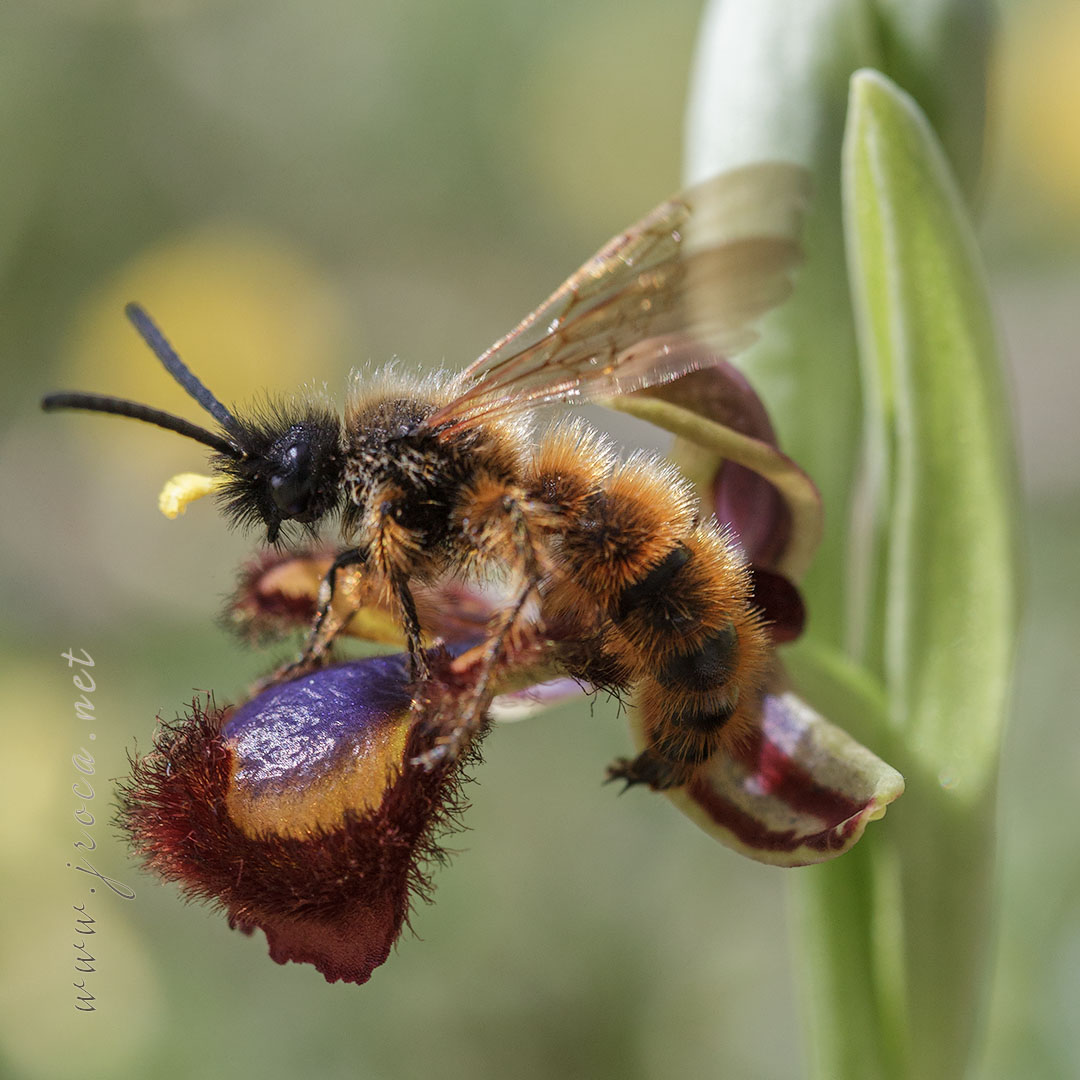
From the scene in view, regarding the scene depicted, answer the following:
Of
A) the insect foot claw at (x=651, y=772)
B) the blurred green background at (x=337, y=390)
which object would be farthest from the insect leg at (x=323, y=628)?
the blurred green background at (x=337, y=390)

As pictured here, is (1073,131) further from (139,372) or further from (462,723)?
(462,723)

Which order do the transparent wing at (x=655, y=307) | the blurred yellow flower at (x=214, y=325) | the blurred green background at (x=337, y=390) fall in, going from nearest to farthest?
the transparent wing at (x=655, y=307) < the blurred green background at (x=337, y=390) < the blurred yellow flower at (x=214, y=325)

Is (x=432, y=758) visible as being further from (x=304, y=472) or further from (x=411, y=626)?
(x=304, y=472)

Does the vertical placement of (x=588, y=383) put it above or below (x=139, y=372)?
above

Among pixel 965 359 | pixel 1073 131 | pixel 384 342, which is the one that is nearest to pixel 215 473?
pixel 965 359

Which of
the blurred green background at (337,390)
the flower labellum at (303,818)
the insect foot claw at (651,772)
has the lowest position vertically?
the blurred green background at (337,390)

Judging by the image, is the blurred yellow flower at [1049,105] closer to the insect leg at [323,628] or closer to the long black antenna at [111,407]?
the insect leg at [323,628]

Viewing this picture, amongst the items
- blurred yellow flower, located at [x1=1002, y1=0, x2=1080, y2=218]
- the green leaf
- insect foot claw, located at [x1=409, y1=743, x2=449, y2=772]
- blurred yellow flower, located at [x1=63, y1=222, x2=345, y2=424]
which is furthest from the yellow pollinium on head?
blurred yellow flower, located at [x1=1002, y1=0, x2=1080, y2=218]

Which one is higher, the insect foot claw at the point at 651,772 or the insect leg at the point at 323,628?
the insect leg at the point at 323,628
